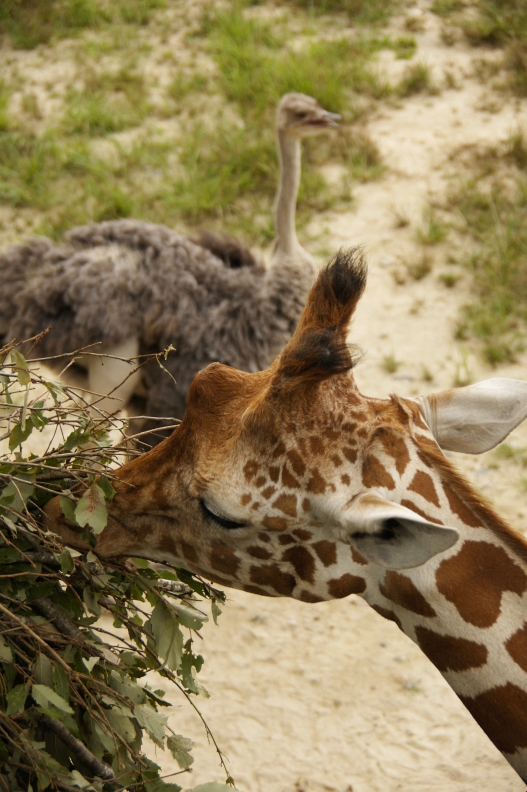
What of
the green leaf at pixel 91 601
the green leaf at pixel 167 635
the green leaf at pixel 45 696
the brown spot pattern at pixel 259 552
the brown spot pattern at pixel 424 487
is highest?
the brown spot pattern at pixel 424 487

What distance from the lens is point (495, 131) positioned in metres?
7.02

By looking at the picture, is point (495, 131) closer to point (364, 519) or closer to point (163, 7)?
point (163, 7)

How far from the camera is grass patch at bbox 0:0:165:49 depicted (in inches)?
338

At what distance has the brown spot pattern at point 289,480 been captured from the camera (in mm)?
2004

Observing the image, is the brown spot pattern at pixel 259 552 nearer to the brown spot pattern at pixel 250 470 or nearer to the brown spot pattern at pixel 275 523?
the brown spot pattern at pixel 275 523

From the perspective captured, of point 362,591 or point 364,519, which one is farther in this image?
point 362,591

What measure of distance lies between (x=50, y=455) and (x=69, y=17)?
781cm

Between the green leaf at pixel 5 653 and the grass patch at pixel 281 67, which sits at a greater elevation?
the grass patch at pixel 281 67

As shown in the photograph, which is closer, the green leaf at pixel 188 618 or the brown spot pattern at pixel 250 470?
the brown spot pattern at pixel 250 470

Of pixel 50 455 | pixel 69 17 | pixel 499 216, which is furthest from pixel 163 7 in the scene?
pixel 50 455

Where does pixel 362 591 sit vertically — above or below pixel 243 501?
below

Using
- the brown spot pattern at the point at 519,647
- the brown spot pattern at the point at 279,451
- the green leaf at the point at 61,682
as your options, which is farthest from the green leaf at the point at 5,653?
the brown spot pattern at the point at 519,647

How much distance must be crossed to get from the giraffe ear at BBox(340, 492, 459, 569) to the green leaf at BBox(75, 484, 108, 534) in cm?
59

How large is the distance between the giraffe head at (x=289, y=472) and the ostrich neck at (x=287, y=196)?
244 cm
